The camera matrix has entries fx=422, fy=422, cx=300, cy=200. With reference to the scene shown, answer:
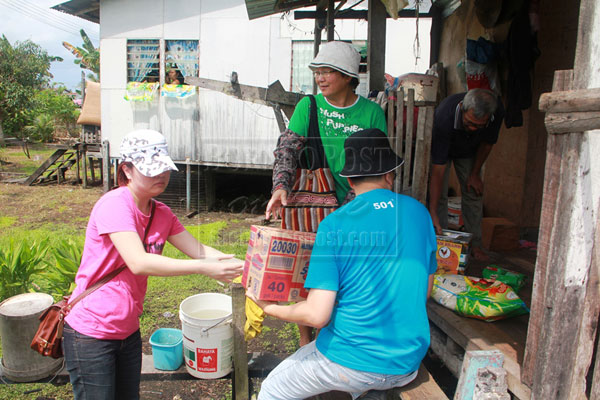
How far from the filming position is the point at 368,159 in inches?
80.7

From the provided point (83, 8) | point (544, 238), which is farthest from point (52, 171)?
point (544, 238)

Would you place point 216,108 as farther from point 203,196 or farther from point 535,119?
point 535,119

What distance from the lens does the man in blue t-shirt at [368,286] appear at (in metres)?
1.93

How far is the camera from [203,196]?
12.2 m

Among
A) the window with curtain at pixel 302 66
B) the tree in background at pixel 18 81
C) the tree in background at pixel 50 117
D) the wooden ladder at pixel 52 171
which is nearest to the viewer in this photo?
the window with curtain at pixel 302 66

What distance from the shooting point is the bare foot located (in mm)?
4377

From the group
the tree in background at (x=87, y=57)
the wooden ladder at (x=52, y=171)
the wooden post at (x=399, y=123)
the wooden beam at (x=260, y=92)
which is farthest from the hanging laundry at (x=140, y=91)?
the tree in background at (x=87, y=57)

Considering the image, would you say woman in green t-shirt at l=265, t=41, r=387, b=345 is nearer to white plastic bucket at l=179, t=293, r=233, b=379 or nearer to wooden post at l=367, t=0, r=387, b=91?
white plastic bucket at l=179, t=293, r=233, b=379

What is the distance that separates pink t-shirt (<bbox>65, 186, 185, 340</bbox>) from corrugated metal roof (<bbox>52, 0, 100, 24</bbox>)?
11.4 metres

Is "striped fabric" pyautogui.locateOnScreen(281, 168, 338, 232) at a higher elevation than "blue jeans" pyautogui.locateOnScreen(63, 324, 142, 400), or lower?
higher

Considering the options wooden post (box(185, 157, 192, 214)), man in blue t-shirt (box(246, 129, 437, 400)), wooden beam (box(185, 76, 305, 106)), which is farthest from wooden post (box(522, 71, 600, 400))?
wooden post (box(185, 157, 192, 214))

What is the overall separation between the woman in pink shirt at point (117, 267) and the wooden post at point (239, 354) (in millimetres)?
914

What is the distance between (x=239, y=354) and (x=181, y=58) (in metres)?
9.36

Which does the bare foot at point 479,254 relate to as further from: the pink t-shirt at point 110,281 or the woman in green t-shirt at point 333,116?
the pink t-shirt at point 110,281
